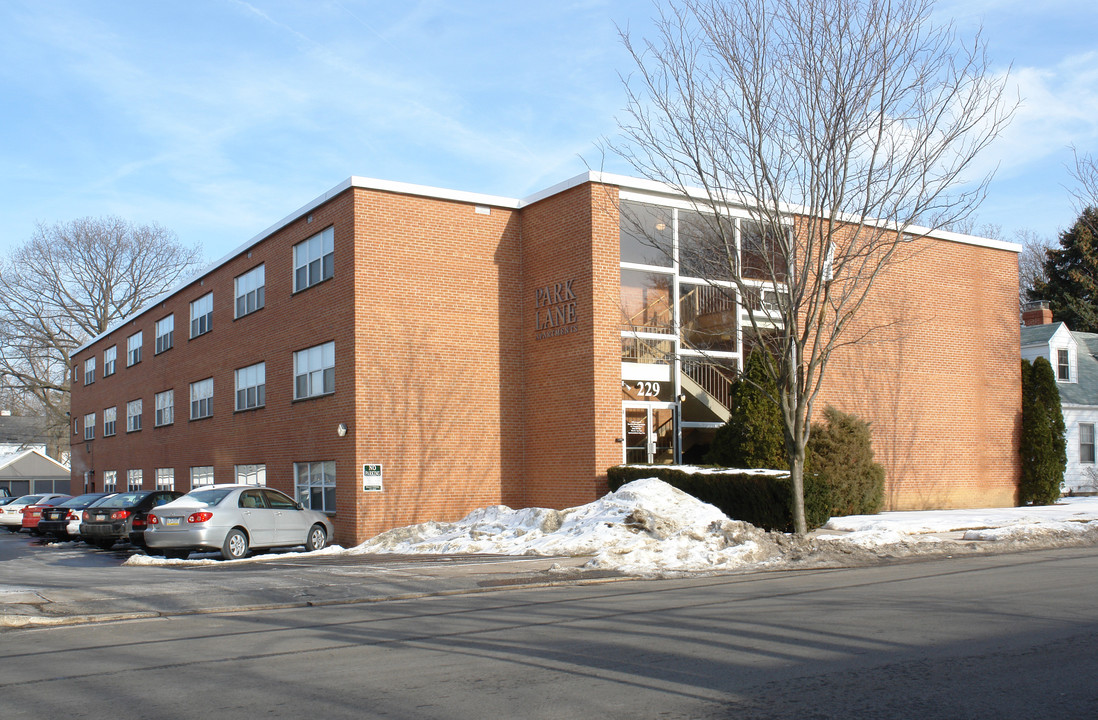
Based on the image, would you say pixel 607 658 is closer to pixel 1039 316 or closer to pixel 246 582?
pixel 246 582

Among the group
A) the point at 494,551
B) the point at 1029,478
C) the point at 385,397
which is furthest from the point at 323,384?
the point at 1029,478

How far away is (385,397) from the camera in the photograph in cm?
2189

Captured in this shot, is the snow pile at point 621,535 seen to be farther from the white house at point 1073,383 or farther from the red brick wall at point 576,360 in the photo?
the white house at point 1073,383

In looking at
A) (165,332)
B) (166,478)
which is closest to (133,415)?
(165,332)

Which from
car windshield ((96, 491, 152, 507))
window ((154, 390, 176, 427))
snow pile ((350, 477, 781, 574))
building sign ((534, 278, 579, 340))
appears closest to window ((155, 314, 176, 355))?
window ((154, 390, 176, 427))

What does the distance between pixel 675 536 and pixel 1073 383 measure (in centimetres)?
2571

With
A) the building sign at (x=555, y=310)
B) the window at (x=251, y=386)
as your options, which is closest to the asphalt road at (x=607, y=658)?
the building sign at (x=555, y=310)

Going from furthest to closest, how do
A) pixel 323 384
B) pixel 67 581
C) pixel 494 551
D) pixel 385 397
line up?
pixel 323 384, pixel 385 397, pixel 494 551, pixel 67 581

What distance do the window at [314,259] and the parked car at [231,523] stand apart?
20.6 ft

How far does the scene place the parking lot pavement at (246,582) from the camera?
1161 cm

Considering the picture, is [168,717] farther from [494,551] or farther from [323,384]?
[323,384]

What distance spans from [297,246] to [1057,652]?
70.5 feet

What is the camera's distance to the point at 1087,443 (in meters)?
34.0

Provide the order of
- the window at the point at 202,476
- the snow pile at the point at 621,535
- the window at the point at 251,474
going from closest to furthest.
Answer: the snow pile at the point at 621,535
the window at the point at 251,474
the window at the point at 202,476
